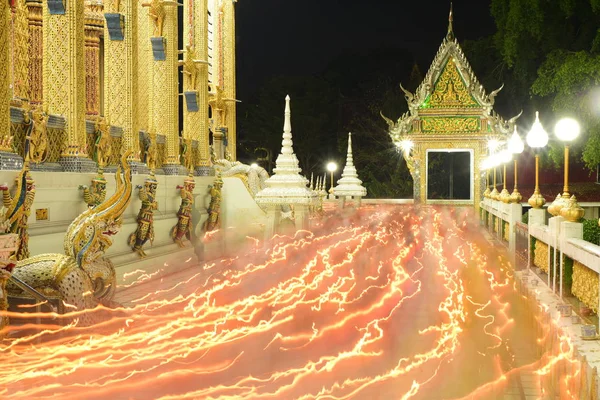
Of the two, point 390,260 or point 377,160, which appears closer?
point 390,260

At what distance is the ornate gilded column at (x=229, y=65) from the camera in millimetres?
21203

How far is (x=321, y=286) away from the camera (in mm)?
10773

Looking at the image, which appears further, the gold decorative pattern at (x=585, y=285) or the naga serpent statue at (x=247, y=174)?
the naga serpent statue at (x=247, y=174)

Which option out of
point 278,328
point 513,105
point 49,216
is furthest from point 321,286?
point 513,105

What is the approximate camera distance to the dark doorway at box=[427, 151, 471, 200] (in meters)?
34.4

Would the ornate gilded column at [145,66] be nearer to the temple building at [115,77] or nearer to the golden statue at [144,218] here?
the temple building at [115,77]

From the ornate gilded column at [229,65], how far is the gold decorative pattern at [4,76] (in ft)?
42.0

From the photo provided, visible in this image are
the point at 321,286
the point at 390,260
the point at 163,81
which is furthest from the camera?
the point at 163,81

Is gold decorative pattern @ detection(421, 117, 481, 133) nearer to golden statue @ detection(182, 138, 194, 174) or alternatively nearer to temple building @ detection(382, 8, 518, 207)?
temple building @ detection(382, 8, 518, 207)

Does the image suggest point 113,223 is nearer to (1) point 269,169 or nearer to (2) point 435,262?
(2) point 435,262

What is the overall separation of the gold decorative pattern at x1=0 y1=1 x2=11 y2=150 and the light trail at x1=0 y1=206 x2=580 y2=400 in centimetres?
266

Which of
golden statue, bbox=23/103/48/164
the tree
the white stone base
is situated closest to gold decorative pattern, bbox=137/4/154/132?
the white stone base

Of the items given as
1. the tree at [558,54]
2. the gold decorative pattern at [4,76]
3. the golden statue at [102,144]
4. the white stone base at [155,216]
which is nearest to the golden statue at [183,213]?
the white stone base at [155,216]

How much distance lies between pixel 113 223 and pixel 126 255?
11.3 ft
